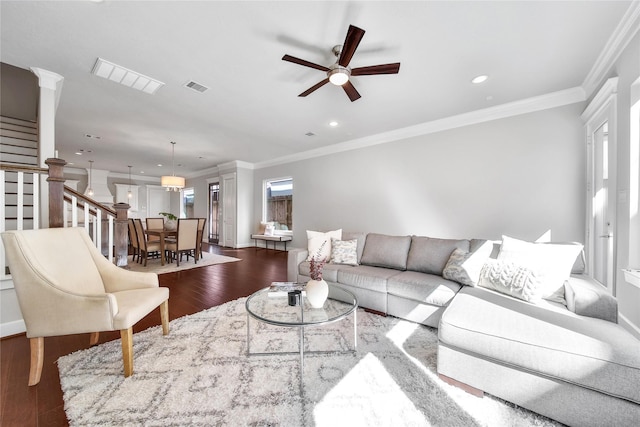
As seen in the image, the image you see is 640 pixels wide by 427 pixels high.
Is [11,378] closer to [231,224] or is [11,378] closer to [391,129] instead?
[391,129]

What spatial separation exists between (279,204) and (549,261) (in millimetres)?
6134

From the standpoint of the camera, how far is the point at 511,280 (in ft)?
6.66

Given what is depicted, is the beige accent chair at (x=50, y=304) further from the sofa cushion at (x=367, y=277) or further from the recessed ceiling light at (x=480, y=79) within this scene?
the recessed ceiling light at (x=480, y=79)

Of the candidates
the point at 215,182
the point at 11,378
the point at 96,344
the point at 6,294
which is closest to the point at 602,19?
the point at 96,344

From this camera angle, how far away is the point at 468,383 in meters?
1.52

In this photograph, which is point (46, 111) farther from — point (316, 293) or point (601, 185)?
point (601, 185)

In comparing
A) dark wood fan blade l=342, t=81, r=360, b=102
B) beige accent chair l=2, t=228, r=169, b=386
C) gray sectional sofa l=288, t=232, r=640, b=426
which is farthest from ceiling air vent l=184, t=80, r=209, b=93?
gray sectional sofa l=288, t=232, r=640, b=426

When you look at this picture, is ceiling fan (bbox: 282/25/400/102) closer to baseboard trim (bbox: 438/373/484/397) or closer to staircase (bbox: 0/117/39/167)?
baseboard trim (bbox: 438/373/484/397)

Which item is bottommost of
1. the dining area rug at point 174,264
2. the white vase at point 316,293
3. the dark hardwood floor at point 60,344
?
the dark hardwood floor at point 60,344

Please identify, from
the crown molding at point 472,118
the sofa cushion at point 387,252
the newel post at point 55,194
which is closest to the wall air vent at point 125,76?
the newel post at point 55,194

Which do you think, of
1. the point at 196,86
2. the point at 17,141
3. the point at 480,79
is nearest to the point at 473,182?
the point at 480,79

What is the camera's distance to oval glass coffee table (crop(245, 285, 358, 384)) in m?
1.68

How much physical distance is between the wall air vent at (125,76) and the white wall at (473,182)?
363 centimetres

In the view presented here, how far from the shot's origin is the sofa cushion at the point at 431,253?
108 inches
